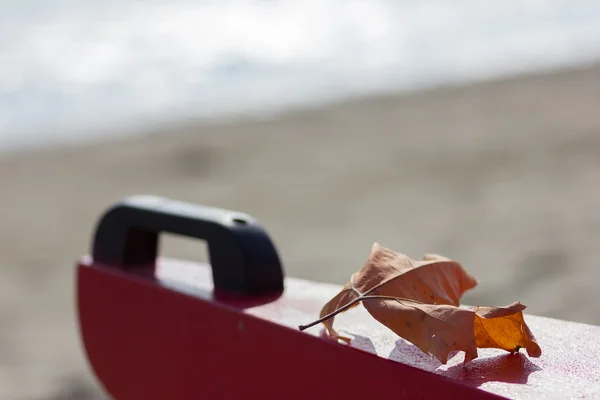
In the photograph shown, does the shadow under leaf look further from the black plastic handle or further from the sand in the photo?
the sand

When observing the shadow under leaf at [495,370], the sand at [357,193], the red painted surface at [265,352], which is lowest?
the sand at [357,193]

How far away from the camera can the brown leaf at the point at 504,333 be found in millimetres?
681

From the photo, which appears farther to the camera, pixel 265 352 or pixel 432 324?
pixel 265 352

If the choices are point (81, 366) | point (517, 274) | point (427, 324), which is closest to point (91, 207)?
point (81, 366)

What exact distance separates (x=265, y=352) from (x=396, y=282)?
0.64 feet

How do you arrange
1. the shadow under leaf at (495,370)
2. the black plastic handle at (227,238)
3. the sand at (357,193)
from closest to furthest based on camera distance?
1. the shadow under leaf at (495,370)
2. the black plastic handle at (227,238)
3. the sand at (357,193)

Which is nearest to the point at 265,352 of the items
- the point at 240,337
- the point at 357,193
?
the point at 240,337

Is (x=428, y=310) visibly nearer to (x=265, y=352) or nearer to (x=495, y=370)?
(x=495, y=370)

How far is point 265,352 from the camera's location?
2.77 feet

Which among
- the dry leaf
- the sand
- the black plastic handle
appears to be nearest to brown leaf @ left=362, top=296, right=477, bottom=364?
the dry leaf

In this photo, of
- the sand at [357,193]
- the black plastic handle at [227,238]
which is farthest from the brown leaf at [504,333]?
the sand at [357,193]

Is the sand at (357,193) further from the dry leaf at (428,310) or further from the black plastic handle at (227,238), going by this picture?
the dry leaf at (428,310)

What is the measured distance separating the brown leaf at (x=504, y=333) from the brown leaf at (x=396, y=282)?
7cm

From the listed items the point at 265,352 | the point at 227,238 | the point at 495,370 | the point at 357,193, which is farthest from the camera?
the point at 357,193
